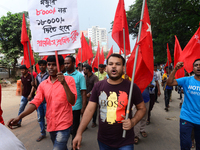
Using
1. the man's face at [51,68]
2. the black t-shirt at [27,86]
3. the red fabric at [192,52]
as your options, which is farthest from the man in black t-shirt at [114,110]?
the black t-shirt at [27,86]

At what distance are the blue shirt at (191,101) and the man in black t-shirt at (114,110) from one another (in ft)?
3.82

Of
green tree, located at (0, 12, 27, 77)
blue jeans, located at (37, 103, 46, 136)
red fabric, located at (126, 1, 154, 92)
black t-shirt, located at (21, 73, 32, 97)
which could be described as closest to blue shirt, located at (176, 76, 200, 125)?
red fabric, located at (126, 1, 154, 92)

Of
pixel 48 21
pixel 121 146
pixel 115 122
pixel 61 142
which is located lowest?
pixel 61 142

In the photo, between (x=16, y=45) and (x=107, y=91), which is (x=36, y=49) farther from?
(x=16, y=45)

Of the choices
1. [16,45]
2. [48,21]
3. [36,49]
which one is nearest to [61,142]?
[36,49]

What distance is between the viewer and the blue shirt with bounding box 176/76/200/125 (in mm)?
2555

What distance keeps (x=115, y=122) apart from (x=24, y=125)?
4.54m

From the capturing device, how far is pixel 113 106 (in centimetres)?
192

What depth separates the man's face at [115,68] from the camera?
6.47 ft

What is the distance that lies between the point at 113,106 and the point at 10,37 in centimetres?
1842

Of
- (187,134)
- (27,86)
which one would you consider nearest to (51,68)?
(187,134)

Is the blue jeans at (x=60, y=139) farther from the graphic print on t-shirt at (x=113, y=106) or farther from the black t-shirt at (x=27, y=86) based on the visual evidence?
the black t-shirt at (x=27, y=86)

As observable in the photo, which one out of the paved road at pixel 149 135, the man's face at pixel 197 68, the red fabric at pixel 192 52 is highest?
the red fabric at pixel 192 52

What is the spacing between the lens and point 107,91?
1961 millimetres
